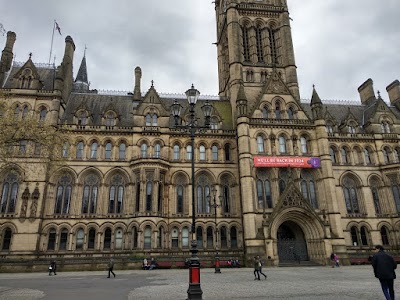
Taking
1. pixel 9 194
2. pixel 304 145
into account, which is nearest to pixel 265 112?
pixel 304 145

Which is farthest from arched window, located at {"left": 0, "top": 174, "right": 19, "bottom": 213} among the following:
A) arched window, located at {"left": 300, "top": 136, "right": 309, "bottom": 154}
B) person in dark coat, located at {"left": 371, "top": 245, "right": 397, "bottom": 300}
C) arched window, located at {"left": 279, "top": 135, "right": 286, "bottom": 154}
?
person in dark coat, located at {"left": 371, "top": 245, "right": 397, "bottom": 300}

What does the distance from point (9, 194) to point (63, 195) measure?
5.34 metres

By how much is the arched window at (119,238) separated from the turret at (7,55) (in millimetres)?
24526

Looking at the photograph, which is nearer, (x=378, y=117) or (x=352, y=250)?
(x=352, y=250)

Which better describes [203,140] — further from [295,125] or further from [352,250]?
[352,250]

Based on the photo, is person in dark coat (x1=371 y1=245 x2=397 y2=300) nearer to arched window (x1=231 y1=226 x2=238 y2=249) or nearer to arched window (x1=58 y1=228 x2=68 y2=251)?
arched window (x1=231 y1=226 x2=238 y2=249)

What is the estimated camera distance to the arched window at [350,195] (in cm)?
4047

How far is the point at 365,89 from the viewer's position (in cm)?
5344

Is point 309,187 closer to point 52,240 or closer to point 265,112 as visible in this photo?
point 265,112

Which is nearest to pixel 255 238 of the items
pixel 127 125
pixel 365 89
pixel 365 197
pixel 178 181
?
pixel 178 181

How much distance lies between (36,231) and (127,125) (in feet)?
51.7

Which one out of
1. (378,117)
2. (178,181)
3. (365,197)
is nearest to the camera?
(178,181)

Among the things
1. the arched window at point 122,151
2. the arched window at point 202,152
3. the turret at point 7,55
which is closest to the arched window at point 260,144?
the arched window at point 202,152

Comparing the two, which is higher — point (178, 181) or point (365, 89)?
point (365, 89)
